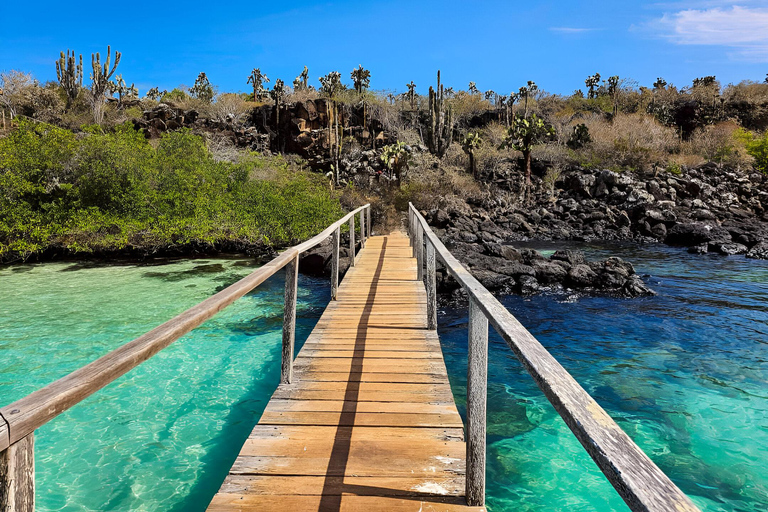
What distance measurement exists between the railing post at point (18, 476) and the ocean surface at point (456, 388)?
3399mm

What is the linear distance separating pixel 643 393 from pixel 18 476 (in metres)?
7.39

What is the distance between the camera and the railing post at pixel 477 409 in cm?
254

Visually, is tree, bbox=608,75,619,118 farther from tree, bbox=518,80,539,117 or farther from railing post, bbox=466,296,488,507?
railing post, bbox=466,296,488,507

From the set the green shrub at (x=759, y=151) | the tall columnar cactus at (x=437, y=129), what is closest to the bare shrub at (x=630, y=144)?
the green shrub at (x=759, y=151)

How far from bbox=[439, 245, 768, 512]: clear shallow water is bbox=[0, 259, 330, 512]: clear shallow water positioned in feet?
9.84

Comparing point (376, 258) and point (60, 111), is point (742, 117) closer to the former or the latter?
point (376, 258)

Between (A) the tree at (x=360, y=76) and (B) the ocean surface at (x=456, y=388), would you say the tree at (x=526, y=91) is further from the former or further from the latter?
(B) the ocean surface at (x=456, y=388)

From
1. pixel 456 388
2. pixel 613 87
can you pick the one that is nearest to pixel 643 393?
pixel 456 388

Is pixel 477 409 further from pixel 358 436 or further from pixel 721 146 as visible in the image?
pixel 721 146

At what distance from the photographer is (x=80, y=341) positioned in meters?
8.35

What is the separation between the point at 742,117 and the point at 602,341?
48079 millimetres

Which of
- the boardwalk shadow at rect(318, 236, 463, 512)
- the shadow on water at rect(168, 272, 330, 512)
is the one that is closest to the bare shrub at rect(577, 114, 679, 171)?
the shadow on water at rect(168, 272, 330, 512)

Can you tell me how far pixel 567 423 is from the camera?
Answer: 1.24m

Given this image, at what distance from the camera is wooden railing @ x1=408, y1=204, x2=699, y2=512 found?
88 cm
